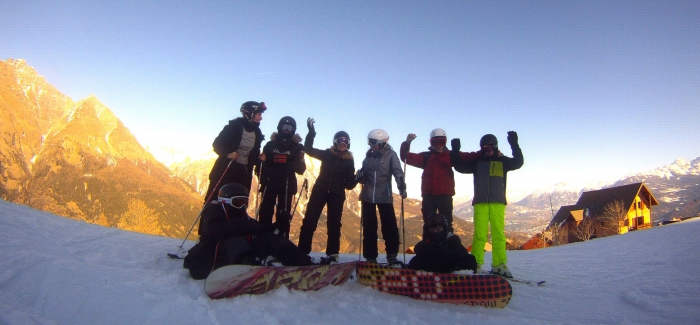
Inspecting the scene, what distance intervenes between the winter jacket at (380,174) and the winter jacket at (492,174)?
1385mm

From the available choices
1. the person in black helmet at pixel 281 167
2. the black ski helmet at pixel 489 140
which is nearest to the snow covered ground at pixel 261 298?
the person in black helmet at pixel 281 167

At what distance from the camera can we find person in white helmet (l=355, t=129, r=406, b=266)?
6.51 meters

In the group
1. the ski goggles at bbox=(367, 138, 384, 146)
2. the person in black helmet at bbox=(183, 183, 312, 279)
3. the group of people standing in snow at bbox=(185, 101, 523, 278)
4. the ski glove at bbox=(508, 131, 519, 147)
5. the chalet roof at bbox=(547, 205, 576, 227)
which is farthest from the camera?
the chalet roof at bbox=(547, 205, 576, 227)

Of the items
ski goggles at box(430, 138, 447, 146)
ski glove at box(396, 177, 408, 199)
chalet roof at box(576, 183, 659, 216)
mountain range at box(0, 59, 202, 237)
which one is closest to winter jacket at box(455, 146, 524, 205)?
ski goggles at box(430, 138, 447, 146)

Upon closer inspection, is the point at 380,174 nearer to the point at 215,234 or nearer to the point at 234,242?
the point at 234,242

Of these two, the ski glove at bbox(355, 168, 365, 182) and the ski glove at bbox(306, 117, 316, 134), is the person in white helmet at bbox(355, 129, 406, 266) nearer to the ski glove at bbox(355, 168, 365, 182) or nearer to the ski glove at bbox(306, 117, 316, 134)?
the ski glove at bbox(355, 168, 365, 182)

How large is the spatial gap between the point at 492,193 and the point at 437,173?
3.73 feet

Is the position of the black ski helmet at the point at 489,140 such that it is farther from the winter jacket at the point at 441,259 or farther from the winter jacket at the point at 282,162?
the winter jacket at the point at 282,162

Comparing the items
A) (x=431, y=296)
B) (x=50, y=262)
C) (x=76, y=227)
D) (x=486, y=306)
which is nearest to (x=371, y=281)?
(x=431, y=296)

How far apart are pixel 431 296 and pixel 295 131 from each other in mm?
4468

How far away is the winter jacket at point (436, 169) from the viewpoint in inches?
266

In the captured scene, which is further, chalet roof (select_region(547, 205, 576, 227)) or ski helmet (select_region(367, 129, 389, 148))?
chalet roof (select_region(547, 205, 576, 227))

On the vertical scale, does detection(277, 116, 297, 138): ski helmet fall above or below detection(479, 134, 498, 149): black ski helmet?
above

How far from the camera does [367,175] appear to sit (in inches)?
274
